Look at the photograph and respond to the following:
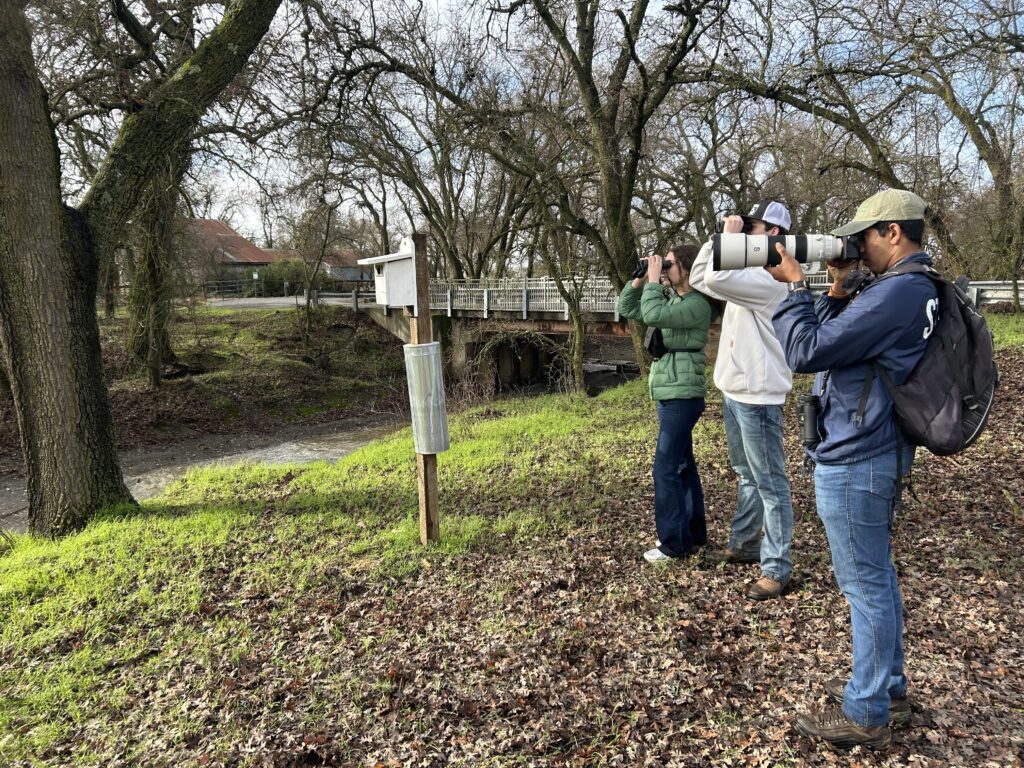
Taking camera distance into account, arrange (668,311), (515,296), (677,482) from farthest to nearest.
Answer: (515,296) → (677,482) → (668,311)

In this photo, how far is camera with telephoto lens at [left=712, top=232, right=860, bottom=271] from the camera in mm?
2230

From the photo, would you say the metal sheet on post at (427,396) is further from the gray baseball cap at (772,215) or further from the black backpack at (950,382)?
the black backpack at (950,382)

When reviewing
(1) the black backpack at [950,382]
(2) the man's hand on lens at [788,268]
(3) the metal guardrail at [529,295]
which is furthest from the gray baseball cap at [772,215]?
(3) the metal guardrail at [529,295]

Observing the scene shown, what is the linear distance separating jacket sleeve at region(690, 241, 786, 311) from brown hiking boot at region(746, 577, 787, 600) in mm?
1556

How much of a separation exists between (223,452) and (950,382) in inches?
532

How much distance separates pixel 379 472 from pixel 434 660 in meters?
4.43

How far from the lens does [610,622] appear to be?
131 inches

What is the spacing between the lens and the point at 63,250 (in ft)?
17.2

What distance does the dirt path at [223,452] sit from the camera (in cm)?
988

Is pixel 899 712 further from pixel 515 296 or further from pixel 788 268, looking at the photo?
pixel 515 296

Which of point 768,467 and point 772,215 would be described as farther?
point 768,467

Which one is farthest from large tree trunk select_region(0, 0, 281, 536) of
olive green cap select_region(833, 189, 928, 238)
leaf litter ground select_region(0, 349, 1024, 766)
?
olive green cap select_region(833, 189, 928, 238)

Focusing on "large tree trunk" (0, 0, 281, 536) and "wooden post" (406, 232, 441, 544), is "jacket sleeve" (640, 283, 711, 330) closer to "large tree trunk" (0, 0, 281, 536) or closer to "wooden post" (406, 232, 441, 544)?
"wooden post" (406, 232, 441, 544)

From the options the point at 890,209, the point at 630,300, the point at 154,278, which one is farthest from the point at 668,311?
the point at 154,278
